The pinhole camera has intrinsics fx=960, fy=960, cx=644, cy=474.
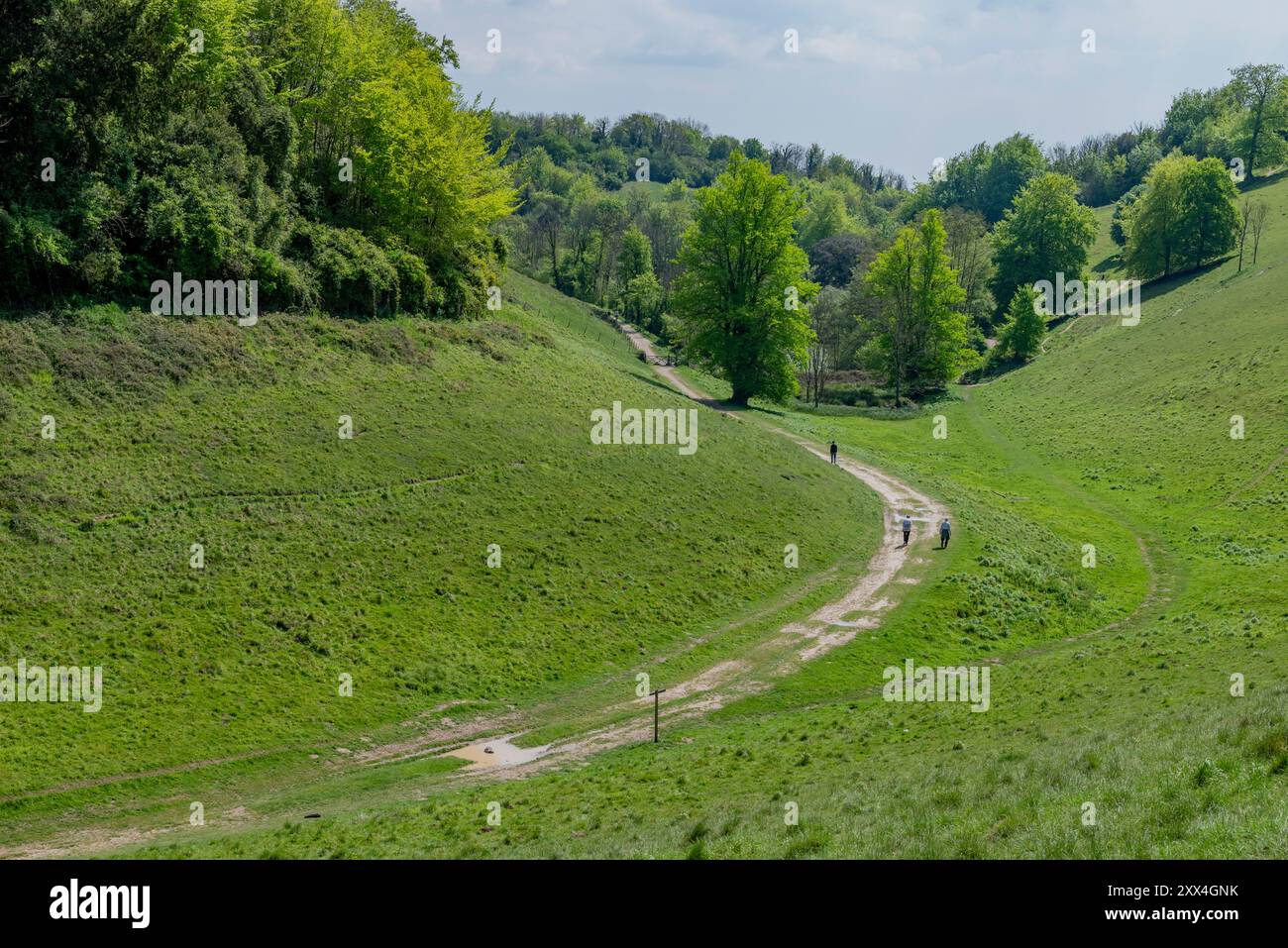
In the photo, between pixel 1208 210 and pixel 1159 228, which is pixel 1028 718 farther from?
pixel 1159 228

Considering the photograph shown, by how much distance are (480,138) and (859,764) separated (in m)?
51.8

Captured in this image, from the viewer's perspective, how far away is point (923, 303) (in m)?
97.8

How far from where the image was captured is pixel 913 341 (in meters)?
99.1

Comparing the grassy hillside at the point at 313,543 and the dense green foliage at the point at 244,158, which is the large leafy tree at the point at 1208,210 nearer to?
the grassy hillside at the point at 313,543

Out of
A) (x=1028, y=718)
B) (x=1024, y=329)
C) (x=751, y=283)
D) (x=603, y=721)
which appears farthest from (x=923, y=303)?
(x=603, y=721)

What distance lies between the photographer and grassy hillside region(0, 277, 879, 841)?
27.2 meters

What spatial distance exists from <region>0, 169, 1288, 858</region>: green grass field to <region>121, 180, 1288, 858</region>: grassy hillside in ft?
0.48

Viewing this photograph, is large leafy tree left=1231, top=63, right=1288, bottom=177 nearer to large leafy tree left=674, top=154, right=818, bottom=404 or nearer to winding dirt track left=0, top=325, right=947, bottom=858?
large leafy tree left=674, top=154, right=818, bottom=404

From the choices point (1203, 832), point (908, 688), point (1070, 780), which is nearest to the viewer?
point (1203, 832)

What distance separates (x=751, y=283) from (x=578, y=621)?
4741 cm
